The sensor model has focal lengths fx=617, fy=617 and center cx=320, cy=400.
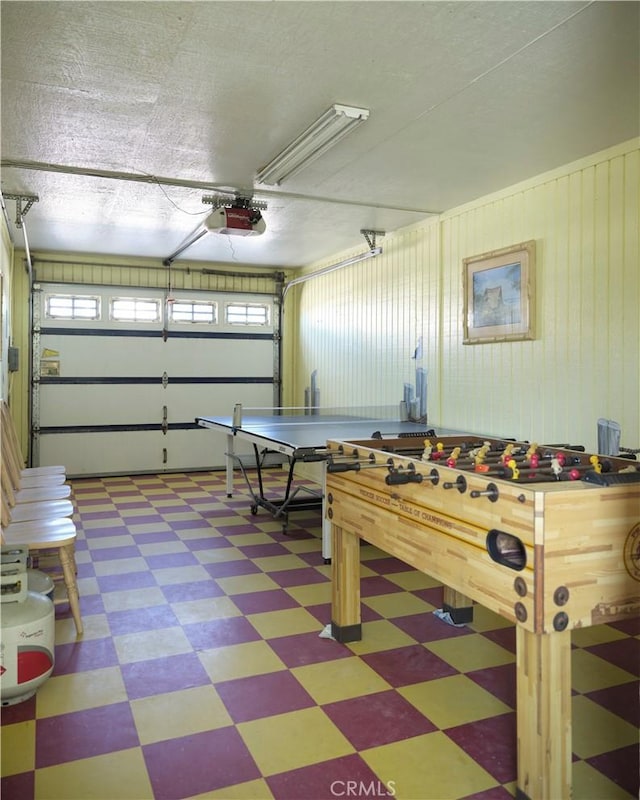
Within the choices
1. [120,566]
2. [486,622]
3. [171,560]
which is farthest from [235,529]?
[486,622]

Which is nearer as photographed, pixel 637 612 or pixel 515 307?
pixel 637 612

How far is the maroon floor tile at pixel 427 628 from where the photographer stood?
314cm

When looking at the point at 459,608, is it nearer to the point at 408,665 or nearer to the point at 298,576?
the point at 408,665

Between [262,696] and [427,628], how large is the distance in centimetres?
107

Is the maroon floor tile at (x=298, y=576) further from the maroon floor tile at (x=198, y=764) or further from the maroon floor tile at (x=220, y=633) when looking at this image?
the maroon floor tile at (x=198, y=764)

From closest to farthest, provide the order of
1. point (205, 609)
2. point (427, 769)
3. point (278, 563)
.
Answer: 1. point (427, 769)
2. point (205, 609)
3. point (278, 563)

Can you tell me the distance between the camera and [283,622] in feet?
10.8

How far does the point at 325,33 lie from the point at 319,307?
557 centimetres

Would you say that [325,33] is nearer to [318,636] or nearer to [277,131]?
[277,131]

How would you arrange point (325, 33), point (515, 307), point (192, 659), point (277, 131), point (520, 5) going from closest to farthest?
point (520, 5), point (325, 33), point (192, 659), point (277, 131), point (515, 307)

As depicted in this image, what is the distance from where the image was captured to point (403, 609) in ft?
11.5

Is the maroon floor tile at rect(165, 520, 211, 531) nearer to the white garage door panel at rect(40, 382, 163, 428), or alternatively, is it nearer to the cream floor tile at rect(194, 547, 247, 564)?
the cream floor tile at rect(194, 547, 247, 564)

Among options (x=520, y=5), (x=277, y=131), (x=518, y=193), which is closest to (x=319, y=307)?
(x=518, y=193)

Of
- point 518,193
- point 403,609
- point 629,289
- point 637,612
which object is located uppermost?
point 518,193
